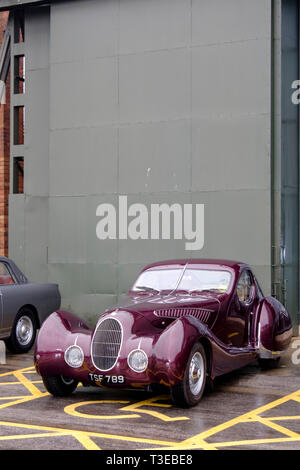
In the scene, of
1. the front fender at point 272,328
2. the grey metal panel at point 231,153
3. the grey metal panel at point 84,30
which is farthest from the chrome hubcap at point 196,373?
the grey metal panel at point 84,30

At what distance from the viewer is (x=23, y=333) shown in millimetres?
11727

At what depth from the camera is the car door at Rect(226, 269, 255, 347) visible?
8.95 m

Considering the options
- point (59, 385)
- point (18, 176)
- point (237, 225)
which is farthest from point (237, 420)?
point (18, 176)

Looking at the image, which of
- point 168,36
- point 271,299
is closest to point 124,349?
point 271,299

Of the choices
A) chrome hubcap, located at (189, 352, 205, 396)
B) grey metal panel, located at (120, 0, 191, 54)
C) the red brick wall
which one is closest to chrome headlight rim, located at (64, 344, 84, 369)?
chrome hubcap, located at (189, 352, 205, 396)

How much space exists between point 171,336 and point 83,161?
806cm

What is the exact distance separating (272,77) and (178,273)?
18.2ft

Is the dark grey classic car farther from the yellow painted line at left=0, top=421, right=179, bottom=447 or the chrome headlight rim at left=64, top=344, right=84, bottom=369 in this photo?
the yellow painted line at left=0, top=421, right=179, bottom=447

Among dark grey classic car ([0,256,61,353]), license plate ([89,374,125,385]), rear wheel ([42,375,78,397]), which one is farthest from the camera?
dark grey classic car ([0,256,61,353])

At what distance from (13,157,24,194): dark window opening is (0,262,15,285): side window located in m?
4.74

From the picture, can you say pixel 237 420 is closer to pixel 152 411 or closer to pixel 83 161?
pixel 152 411

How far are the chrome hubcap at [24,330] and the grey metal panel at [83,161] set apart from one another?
371 cm

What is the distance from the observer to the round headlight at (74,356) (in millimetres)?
7574
